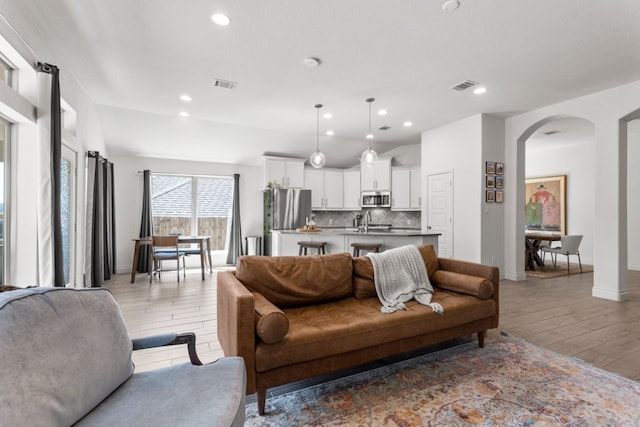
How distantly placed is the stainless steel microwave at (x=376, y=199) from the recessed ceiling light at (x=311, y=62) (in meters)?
4.39

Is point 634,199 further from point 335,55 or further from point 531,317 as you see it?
point 335,55

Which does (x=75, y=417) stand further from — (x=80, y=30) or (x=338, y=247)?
(x=338, y=247)

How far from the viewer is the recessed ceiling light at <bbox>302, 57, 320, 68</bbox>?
337cm

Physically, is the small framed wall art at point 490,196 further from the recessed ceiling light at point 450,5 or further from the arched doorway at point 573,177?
the recessed ceiling light at point 450,5

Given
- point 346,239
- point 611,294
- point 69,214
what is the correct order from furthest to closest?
1. point 346,239
2. point 611,294
3. point 69,214

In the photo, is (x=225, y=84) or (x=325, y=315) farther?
(x=225, y=84)

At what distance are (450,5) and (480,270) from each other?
2.25 m

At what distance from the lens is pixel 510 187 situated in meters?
5.42

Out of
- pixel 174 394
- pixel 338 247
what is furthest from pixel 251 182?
pixel 174 394

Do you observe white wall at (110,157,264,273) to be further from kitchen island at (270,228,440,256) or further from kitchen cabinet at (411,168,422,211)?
kitchen cabinet at (411,168,422,211)

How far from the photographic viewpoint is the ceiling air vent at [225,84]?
3977 millimetres

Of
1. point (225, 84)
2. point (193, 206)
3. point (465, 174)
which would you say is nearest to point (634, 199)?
point (465, 174)

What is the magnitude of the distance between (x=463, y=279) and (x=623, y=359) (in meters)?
1.34

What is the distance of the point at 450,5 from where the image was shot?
2.45 metres
